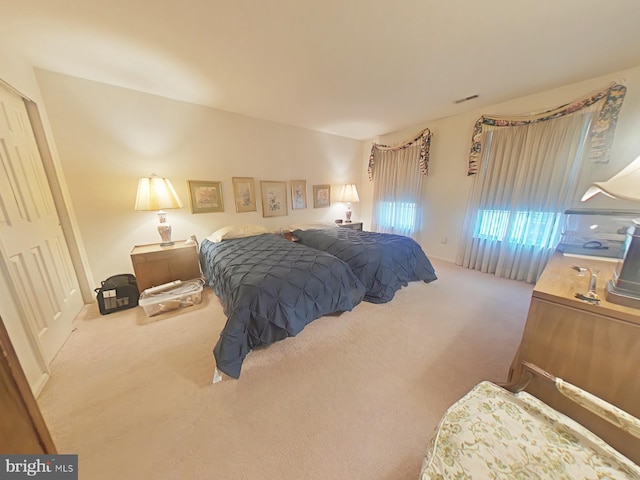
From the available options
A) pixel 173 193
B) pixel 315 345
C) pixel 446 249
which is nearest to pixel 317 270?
pixel 315 345

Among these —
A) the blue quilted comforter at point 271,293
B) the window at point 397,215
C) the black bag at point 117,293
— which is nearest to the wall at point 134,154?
the black bag at point 117,293

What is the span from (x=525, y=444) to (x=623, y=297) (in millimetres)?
742

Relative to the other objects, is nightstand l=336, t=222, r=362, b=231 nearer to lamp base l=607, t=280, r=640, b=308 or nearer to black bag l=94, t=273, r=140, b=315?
black bag l=94, t=273, r=140, b=315

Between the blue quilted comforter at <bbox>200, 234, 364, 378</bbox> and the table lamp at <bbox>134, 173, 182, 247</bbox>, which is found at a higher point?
the table lamp at <bbox>134, 173, 182, 247</bbox>

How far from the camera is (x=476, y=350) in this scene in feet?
5.62

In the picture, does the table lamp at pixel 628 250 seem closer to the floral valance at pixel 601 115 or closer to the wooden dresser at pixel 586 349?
the wooden dresser at pixel 586 349

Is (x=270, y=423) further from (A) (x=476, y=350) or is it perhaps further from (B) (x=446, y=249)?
(B) (x=446, y=249)

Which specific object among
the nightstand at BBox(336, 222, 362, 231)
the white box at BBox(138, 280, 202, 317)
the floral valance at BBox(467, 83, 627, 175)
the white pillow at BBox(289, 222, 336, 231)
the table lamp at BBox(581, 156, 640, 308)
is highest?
the floral valance at BBox(467, 83, 627, 175)

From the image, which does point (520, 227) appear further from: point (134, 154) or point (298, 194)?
point (134, 154)

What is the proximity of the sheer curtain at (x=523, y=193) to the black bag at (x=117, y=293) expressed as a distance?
185 inches

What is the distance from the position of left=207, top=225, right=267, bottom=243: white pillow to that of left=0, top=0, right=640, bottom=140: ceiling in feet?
5.50

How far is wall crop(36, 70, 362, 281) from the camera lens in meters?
2.21

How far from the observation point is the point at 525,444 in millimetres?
695

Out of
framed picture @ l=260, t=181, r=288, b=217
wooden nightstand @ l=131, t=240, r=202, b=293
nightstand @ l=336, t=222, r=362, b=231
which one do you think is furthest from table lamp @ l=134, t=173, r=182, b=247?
nightstand @ l=336, t=222, r=362, b=231
